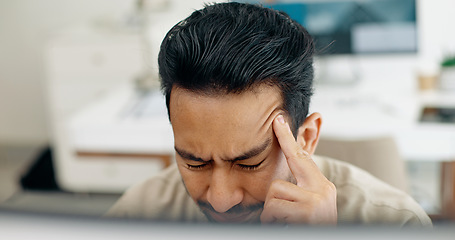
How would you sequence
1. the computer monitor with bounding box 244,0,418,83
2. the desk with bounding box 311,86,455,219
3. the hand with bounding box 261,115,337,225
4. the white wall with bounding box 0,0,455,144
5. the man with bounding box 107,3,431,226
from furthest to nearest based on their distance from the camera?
the white wall with bounding box 0,0,455,144 < the computer monitor with bounding box 244,0,418,83 < the desk with bounding box 311,86,455,219 < the man with bounding box 107,3,431,226 < the hand with bounding box 261,115,337,225

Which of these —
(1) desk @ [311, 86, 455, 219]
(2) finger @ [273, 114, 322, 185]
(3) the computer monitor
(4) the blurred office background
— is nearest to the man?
(2) finger @ [273, 114, 322, 185]

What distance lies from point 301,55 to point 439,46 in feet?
4.80

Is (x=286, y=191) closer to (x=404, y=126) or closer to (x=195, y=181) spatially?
(x=195, y=181)

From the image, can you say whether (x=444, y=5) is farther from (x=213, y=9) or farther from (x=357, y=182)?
(x=213, y=9)

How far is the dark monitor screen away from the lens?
149 cm

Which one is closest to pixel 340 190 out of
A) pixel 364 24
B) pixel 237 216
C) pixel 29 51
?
pixel 237 216

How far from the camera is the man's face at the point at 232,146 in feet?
1.14

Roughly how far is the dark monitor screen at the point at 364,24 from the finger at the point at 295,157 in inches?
46.4

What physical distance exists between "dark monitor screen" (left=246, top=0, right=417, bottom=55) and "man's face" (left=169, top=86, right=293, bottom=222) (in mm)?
1152

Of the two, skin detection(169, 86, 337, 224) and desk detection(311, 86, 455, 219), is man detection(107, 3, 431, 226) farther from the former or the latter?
desk detection(311, 86, 455, 219)

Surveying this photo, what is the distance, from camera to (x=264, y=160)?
14.0 inches

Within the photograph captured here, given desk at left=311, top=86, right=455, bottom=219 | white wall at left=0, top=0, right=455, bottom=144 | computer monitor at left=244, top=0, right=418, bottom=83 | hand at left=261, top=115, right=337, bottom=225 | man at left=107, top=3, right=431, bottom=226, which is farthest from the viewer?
white wall at left=0, top=0, right=455, bottom=144

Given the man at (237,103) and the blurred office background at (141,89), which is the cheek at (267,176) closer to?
the man at (237,103)

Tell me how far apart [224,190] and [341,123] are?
97 centimetres
